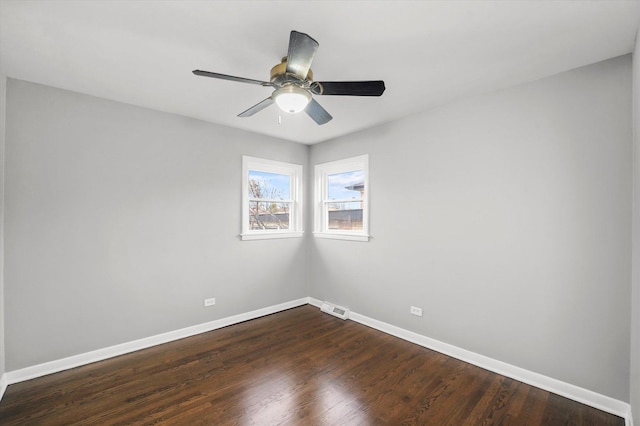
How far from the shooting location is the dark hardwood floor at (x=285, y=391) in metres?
→ 2.02

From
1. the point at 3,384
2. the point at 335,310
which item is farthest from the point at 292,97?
the point at 3,384

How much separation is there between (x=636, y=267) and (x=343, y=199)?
3039 mm

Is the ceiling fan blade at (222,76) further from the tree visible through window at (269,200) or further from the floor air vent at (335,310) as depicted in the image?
the floor air vent at (335,310)

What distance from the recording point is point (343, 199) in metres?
4.29

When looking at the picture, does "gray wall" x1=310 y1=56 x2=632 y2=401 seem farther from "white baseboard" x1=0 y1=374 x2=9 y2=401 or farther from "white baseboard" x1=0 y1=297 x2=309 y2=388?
"white baseboard" x1=0 y1=374 x2=9 y2=401

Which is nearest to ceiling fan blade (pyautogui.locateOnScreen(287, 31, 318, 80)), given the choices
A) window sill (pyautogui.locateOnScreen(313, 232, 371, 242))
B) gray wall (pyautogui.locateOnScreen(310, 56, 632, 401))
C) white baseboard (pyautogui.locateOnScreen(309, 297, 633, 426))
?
gray wall (pyautogui.locateOnScreen(310, 56, 632, 401))

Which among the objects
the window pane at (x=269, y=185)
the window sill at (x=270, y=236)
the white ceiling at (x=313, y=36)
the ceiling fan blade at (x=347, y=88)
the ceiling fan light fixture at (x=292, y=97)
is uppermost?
the white ceiling at (x=313, y=36)

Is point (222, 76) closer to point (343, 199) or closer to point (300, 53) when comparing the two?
point (300, 53)

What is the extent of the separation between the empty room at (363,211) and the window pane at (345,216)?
259 millimetres

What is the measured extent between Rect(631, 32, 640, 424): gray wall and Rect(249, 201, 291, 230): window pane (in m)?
3.75

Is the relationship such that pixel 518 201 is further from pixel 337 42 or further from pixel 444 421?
pixel 337 42

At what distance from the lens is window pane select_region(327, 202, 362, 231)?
409cm

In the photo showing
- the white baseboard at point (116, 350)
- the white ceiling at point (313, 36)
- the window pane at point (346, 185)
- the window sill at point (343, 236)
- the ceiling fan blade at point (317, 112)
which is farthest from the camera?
the window pane at point (346, 185)

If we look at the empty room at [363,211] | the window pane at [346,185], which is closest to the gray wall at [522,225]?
the empty room at [363,211]
